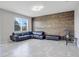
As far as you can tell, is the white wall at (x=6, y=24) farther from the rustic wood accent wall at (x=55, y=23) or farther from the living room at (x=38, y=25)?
the rustic wood accent wall at (x=55, y=23)

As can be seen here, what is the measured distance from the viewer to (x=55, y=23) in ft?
32.5

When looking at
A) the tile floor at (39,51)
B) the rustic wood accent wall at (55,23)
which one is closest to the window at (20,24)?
the rustic wood accent wall at (55,23)

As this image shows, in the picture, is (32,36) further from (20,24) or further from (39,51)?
(39,51)

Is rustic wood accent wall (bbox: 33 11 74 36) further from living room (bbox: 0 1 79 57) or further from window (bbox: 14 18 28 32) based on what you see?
window (bbox: 14 18 28 32)

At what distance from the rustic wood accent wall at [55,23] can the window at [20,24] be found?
3.27ft

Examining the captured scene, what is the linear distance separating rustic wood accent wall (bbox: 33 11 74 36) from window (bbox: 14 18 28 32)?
3.27ft

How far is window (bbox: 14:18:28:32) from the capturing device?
939 centimetres

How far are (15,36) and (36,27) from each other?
3.54 metres

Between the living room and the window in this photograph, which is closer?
the living room

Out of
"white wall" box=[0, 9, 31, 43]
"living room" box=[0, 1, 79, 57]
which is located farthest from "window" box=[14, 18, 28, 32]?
"white wall" box=[0, 9, 31, 43]

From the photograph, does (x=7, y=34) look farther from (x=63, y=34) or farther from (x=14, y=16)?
(x=63, y=34)

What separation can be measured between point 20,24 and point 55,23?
3204 mm

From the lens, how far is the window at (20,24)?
9.39m

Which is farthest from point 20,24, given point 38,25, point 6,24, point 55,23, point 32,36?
point 55,23
